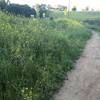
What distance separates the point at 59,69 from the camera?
461 inches

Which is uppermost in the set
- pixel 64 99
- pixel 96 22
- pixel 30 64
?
pixel 30 64

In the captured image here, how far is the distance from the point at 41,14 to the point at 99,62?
14423mm

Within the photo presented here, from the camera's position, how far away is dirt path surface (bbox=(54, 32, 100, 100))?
9.74 metres

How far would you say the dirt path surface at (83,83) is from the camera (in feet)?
32.0

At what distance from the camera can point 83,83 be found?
11148 mm

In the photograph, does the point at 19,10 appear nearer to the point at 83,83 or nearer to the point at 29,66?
the point at 83,83

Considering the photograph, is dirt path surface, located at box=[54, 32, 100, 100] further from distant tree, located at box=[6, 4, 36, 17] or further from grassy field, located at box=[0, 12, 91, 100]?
distant tree, located at box=[6, 4, 36, 17]

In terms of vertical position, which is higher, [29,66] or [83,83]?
[29,66]

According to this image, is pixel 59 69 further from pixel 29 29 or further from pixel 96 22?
pixel 96 22

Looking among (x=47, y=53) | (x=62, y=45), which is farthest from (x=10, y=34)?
(x=62, y=45)

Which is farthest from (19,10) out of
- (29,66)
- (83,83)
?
(29,66)

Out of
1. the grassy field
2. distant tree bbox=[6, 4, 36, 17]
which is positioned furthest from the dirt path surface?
distant tree bbox=[6, 4, 36, 17]

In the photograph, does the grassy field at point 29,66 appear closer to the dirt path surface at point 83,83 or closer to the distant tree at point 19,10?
the dirt path surface at point 83,83

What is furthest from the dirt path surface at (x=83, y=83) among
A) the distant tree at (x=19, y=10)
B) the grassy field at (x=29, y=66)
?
the distant tree at (x=19, y=10)
